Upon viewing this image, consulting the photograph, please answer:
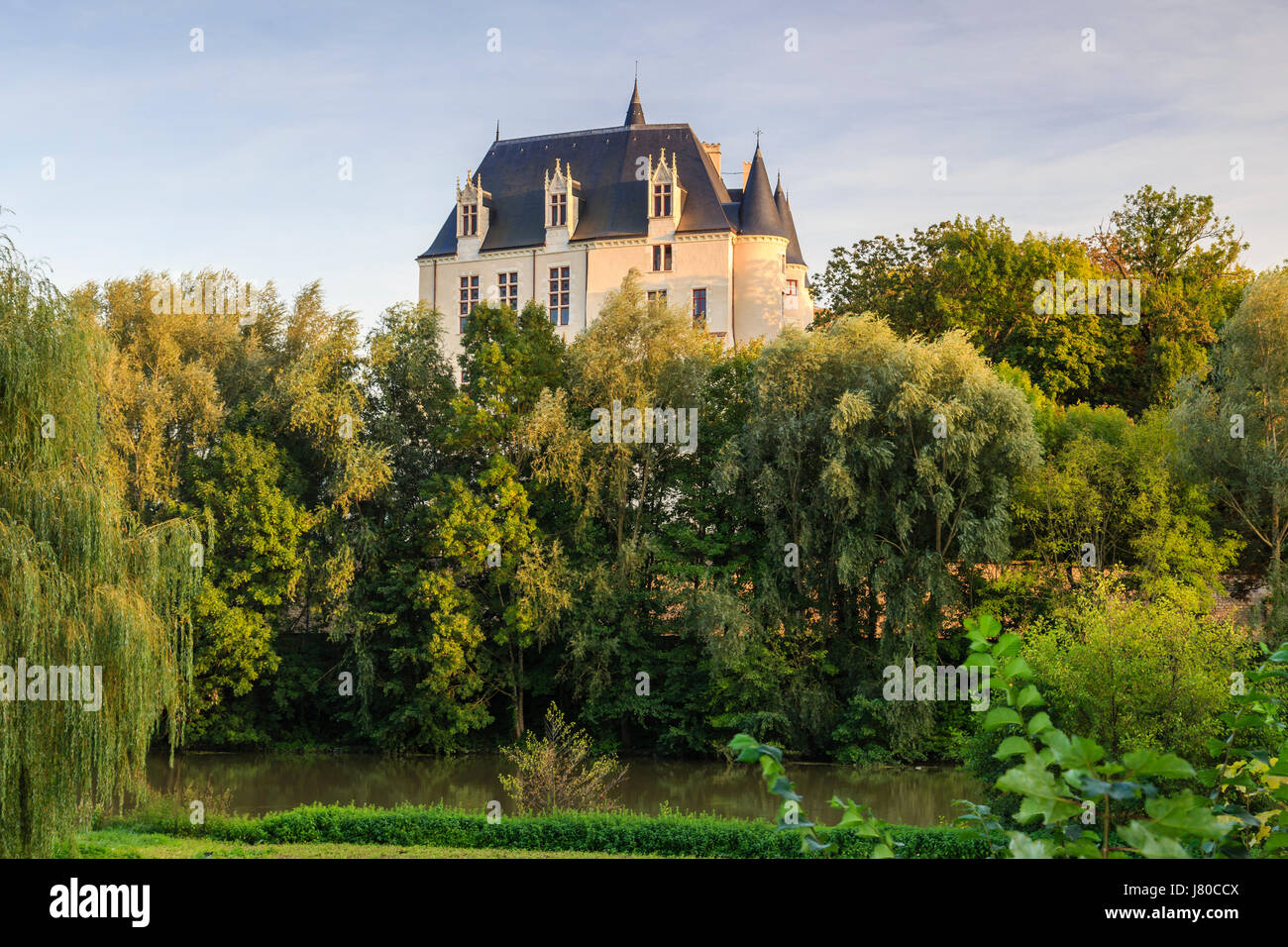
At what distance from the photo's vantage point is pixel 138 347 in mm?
36156

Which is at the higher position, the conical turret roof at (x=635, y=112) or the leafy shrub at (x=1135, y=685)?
the conical turret roof at (x=635, y=112)

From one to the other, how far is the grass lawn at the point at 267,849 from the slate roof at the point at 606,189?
137 feet

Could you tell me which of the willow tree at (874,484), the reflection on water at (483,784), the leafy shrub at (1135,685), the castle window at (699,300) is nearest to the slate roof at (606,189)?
the castle window at (699,300)

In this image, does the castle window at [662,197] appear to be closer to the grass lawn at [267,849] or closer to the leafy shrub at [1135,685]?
the leafy shrub at [1135,685]

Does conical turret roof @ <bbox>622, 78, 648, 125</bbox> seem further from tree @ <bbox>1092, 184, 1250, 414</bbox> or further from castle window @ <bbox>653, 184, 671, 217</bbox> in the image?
tree @ <bbox>1092, 184, 1250, 414</bbox>

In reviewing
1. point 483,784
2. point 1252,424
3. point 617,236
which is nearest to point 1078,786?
point 483,784

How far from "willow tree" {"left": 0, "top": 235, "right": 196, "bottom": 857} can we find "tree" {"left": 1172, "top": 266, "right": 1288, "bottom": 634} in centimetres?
2665

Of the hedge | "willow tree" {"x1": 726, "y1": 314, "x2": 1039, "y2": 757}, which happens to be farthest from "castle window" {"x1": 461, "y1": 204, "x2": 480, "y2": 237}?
the hedge

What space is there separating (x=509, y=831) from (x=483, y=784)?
9.45m

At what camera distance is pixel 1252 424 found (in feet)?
103

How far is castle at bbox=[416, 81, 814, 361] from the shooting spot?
57.7 metres

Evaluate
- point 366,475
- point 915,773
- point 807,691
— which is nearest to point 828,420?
point 807,691

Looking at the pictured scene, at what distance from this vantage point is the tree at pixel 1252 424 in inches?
1218
